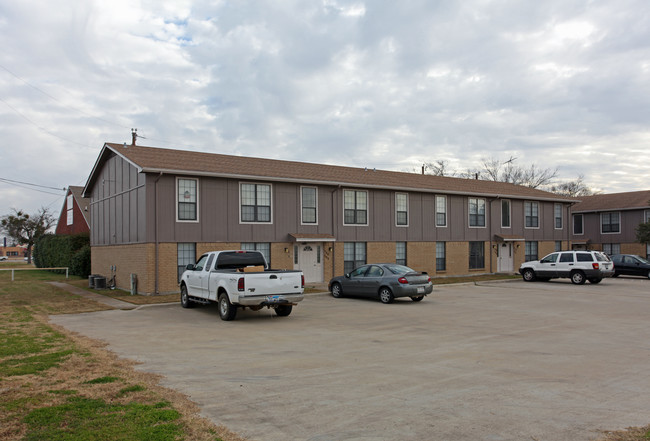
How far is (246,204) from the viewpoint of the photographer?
23.4 metres

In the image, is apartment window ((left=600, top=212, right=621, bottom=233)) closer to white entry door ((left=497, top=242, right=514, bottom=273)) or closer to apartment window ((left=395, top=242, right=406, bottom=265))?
white entry door ((left=497, top=242, right=514, bottom=273))

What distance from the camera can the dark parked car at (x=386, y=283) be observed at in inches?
702

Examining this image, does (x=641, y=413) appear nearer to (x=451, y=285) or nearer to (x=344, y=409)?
(x=344, y=409)

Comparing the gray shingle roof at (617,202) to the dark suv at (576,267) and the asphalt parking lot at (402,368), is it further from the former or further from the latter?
the asphalt parking lot at (402,368)

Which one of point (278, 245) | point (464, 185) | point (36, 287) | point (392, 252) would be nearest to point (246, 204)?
point (278, 245)

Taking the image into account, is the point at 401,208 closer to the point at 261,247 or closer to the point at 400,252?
the point at 400,252

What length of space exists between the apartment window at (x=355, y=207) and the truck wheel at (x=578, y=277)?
10.9m

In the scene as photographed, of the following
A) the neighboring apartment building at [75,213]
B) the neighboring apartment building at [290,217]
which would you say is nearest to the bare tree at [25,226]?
the neighboring apartment building at [75,213]

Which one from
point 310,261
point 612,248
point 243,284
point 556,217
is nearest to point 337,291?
point 310,261

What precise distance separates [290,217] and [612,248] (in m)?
31.1

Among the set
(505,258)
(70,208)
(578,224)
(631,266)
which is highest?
(70,208)

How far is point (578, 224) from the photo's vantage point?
4531cm

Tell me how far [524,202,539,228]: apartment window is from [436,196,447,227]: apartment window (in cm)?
797

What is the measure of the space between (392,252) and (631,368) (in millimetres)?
20258
